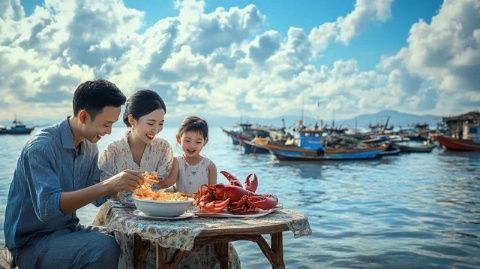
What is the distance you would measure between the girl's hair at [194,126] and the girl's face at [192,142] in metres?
0.03

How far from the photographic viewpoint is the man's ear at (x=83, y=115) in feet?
10.8

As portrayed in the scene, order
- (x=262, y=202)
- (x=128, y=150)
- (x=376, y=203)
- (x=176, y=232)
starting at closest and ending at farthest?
(x=176, y=232), (x=262, y=202), (x=128, y=150), (x=376, y=203)

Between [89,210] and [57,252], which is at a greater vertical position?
[57,252]

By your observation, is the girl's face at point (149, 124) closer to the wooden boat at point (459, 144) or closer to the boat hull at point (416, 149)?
the boat hull at point (416, 149)


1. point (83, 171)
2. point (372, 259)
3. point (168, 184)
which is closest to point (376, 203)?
point (372, 259)

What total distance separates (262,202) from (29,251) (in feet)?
5.69

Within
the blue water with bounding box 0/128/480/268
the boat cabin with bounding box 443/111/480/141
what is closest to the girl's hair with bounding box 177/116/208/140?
the blue water with bounding box 0/128/480/268

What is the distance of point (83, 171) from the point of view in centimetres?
373

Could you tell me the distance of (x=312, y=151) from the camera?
39500mm

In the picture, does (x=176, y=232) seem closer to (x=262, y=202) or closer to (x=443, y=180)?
(x=262, y=202)

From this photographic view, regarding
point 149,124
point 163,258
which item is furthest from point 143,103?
point 163,258

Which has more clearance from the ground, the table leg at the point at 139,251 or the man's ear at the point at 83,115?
the man's ear at the point at 83,115

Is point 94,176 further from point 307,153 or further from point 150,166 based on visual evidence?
point 307,153

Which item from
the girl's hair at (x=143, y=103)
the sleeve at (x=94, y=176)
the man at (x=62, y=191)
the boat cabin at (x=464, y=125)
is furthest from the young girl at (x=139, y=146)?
the boat cabin at (x=464, y=125)
